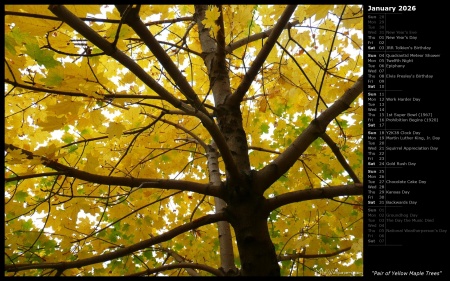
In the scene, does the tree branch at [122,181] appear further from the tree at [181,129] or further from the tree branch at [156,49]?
the tree branch at [156,49]

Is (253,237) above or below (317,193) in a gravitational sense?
below

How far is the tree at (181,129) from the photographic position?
1449 mm

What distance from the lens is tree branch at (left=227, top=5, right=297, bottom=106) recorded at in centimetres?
157

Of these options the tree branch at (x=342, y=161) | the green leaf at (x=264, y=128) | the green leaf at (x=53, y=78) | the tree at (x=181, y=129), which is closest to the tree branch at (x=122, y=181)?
the tree at (x=181, y=129)

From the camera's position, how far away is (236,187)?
183 cm

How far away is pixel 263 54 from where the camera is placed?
1789 mm

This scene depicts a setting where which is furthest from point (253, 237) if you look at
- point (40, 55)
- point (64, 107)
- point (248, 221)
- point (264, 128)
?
point (264, 128)

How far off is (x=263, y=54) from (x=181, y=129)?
3.59 ft

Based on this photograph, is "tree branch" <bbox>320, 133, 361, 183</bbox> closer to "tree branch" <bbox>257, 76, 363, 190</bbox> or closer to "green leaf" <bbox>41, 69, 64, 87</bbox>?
"tree branch" <bbox>257, 76, 363, 190</bbox>

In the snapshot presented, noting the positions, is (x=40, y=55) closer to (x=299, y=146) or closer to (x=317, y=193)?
(x=299, y=146)
